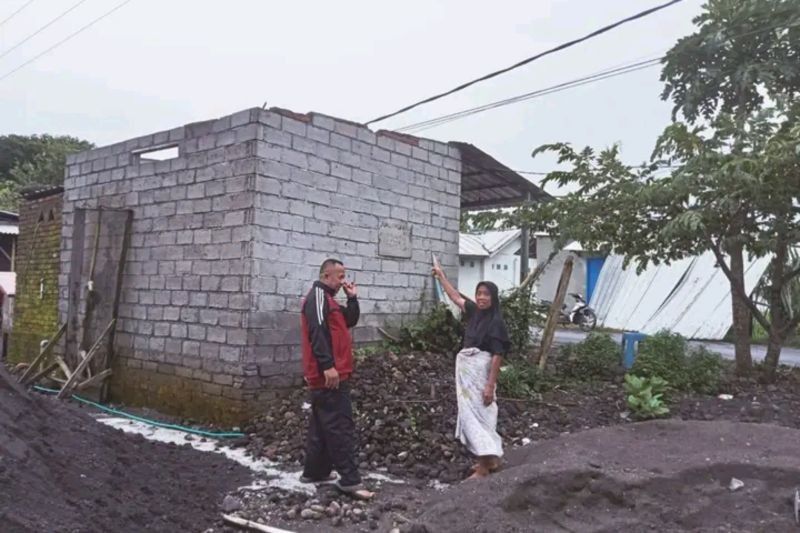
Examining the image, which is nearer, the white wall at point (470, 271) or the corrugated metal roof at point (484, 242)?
the corrugated metal roof at point (484, 242)

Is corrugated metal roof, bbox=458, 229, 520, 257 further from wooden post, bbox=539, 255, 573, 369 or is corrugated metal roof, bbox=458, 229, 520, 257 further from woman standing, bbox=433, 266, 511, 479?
woman standing, bbox=433, 266, 511, 479

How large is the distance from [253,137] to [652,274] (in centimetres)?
1298

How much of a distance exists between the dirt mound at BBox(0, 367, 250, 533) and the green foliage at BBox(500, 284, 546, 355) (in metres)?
3.80

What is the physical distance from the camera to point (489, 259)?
78.3 feet

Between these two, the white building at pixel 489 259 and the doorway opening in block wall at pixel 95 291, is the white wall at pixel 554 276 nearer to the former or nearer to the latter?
the white building at pixel 489 259

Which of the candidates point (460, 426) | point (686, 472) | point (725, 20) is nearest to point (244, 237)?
point (460, 426)

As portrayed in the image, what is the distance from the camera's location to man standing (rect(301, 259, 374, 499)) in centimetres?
423

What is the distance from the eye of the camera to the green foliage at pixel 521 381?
20.2ft

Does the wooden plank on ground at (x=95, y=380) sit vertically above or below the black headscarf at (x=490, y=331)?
below

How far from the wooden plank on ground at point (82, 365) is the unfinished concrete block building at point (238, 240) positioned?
0.51ft

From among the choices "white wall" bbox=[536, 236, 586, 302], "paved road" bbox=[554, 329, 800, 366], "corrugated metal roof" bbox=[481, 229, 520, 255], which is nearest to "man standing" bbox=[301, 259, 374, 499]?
"paved road" bbox=[554, 329, 800, 366]

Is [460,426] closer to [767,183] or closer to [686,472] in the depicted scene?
[686,472]

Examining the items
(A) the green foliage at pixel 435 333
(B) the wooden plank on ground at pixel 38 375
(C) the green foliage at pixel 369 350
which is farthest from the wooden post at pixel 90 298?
(A) the green foliage at pixel 435 333

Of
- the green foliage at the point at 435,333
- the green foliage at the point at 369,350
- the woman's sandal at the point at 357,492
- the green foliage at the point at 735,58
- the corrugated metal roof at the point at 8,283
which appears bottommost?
the woman's sandal at the point at 357,492
